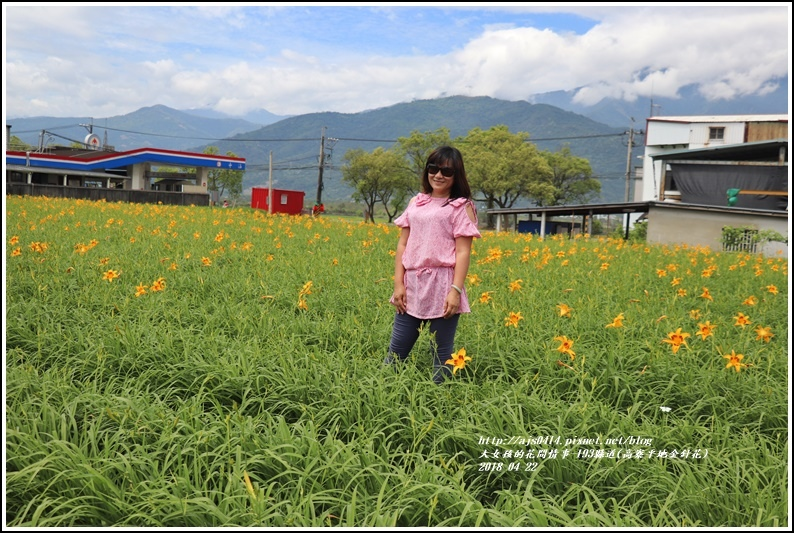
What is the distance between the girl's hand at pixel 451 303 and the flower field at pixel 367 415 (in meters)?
0.29

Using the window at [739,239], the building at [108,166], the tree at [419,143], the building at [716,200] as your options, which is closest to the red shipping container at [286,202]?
the building at [108,166]

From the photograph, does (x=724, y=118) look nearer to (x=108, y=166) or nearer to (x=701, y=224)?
(x=701, y=224)

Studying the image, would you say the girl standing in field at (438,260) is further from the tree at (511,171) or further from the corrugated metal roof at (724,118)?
the corrugated metal roof at (724,118)

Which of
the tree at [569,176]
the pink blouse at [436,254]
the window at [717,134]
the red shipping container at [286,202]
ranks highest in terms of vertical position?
the window at [717,134]

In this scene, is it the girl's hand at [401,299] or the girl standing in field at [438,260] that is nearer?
the girl standing in field at [438,260]

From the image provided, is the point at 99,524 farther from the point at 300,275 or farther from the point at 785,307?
the point at 785,307

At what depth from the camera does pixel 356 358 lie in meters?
3.22

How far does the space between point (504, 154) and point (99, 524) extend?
1833 inches

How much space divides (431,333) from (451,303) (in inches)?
10.7

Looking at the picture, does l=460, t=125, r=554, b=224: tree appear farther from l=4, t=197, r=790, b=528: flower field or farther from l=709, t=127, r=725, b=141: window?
l=4, t=197, r=790, b=528: flower field

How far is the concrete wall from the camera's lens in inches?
704

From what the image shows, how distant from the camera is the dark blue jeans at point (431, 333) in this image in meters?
3.07

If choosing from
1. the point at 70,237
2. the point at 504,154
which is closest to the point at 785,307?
the point at 70,237

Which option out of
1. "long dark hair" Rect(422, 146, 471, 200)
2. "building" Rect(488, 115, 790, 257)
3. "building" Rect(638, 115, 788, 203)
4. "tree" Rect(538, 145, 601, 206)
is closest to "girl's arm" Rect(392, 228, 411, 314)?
"long dark hair" Rect(422, 146, 471, 200)
